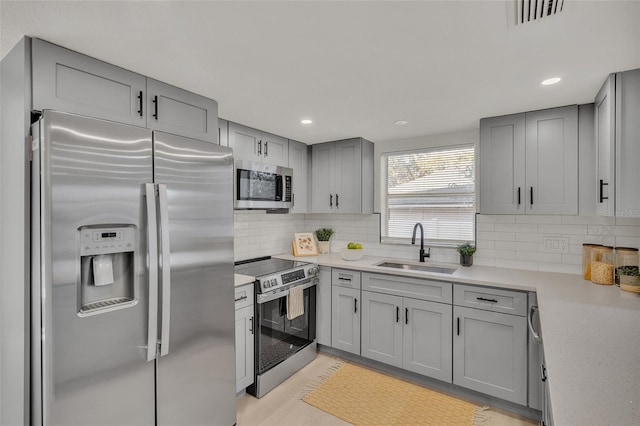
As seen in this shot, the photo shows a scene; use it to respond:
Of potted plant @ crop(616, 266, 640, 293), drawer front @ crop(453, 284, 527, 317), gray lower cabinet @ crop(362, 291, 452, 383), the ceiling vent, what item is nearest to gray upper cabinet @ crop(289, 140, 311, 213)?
gray lower cabinet @ crop(362, 291, 452, 383)

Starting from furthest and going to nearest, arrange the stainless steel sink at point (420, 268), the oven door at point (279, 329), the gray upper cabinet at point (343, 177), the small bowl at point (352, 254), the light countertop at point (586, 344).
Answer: the gray upper cabinet at point (343, 177)
the small bowl at point (352, 254)
the stainless steel sink at point (420, 268)
the oven door at point (279, 329)
the light countertop at point (586, 344)

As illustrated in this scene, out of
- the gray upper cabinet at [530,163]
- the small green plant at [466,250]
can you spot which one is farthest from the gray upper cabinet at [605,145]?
the small green plant at [466,250]

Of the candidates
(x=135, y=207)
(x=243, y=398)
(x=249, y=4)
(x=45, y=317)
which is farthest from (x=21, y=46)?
(x=243, y=398)

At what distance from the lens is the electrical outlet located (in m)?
2.73

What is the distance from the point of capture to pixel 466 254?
3023 mm

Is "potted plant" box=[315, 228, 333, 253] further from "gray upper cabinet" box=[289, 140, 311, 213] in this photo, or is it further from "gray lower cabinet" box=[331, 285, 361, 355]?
"gray lower cabinet" box=[331, 285, 361, 355]

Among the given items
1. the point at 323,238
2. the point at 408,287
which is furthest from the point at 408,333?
the point at 323,238

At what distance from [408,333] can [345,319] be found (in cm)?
63

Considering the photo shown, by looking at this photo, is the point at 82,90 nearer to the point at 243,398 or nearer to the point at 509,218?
the point at 243,398

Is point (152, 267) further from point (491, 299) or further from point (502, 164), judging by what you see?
point (502, 164)

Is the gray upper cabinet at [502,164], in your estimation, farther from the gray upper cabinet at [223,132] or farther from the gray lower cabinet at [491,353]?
the gray upper cabinet at [223,132]

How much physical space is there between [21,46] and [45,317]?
1204 millimetres

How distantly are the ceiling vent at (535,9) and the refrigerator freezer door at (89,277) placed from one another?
181cm

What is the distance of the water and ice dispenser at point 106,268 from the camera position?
149 centimetres
